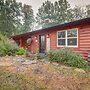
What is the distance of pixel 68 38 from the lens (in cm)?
1159

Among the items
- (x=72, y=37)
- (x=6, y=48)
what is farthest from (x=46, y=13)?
(x=72, y=37)

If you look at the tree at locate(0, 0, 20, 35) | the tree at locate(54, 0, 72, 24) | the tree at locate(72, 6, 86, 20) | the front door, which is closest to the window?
the front door

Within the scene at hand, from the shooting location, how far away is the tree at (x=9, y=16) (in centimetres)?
3117

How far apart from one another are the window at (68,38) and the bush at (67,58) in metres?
1.98

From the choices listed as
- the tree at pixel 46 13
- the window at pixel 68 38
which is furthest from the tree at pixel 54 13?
Result: the window at pixel 68 38

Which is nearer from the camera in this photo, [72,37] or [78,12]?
[72,37]

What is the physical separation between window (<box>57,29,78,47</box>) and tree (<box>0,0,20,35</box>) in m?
19.6

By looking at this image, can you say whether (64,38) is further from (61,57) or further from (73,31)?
(61,57)

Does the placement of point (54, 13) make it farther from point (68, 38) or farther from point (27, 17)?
point (68, 38)

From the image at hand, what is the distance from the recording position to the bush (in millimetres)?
8461

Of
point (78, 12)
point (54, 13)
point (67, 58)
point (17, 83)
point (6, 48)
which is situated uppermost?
point (78, 12)

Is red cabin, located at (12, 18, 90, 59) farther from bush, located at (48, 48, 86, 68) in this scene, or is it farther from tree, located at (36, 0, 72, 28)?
tree, located at (36, 0, 72, 28)

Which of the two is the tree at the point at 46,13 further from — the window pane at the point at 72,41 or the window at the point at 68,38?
the window pane at the point at 72,41

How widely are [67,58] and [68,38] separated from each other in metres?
3.01
